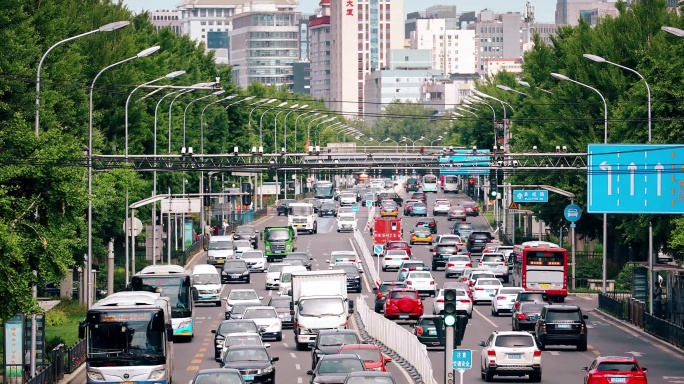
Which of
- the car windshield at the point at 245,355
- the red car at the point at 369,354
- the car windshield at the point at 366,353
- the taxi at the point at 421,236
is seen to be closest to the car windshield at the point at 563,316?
the red car at the point at 369,354

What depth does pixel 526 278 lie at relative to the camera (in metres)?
73.8

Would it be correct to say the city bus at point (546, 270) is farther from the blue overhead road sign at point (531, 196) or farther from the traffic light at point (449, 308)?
the traffic light at point (449, 308)

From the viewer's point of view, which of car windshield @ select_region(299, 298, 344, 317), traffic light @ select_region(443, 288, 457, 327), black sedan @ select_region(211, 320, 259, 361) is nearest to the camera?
traffic light @ select_region(443, 288, 457, 327)

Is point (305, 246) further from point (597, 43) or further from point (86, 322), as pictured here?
point (86, 322)

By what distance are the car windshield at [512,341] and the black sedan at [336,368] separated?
6731mm

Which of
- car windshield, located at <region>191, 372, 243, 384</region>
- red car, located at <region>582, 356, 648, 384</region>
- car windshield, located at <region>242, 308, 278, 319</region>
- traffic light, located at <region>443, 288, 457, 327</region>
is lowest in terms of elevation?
car windshield, located at <region>242, 308, 278, 319</region>

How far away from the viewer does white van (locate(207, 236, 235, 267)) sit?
95188mm

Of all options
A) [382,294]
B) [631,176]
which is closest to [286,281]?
[382,294]

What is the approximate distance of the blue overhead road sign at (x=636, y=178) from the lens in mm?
59906

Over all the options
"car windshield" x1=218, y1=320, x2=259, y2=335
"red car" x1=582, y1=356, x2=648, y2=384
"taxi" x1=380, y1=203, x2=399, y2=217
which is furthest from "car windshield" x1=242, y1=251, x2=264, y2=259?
"red car" x1=582, y1=356, x2=648, y2=384

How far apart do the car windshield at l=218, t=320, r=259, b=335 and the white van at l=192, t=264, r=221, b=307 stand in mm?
22797

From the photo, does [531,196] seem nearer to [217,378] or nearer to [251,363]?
[251,363]

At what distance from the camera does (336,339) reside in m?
43.5

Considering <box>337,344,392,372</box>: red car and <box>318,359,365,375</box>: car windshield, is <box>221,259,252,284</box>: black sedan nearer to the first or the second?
<box>337,344,392,372</box>: red car
